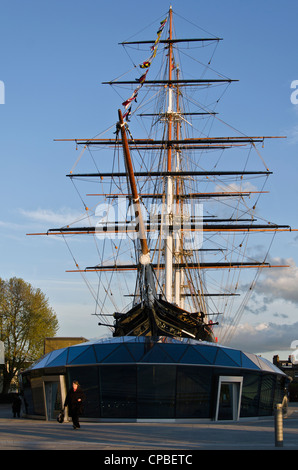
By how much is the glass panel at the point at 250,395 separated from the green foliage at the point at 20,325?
1441 inches

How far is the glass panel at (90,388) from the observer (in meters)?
21.6

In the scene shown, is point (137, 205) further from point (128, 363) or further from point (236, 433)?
point (236, 433)

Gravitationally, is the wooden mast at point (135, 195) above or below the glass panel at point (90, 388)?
above

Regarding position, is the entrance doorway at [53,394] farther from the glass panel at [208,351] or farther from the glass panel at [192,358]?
the glass panel at [208,351]

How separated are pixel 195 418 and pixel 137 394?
Result: 2.20 meters

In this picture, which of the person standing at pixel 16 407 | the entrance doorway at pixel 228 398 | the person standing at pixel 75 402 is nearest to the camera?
the person standing at pixel 75 402

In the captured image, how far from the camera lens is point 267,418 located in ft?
79.4

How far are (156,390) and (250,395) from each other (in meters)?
4.01

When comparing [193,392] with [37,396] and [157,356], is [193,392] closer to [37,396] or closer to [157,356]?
[157,356]

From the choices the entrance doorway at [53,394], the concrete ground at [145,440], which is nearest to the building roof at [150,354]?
A: the entrance doorway at [53,394]

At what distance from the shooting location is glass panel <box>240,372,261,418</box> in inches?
898
